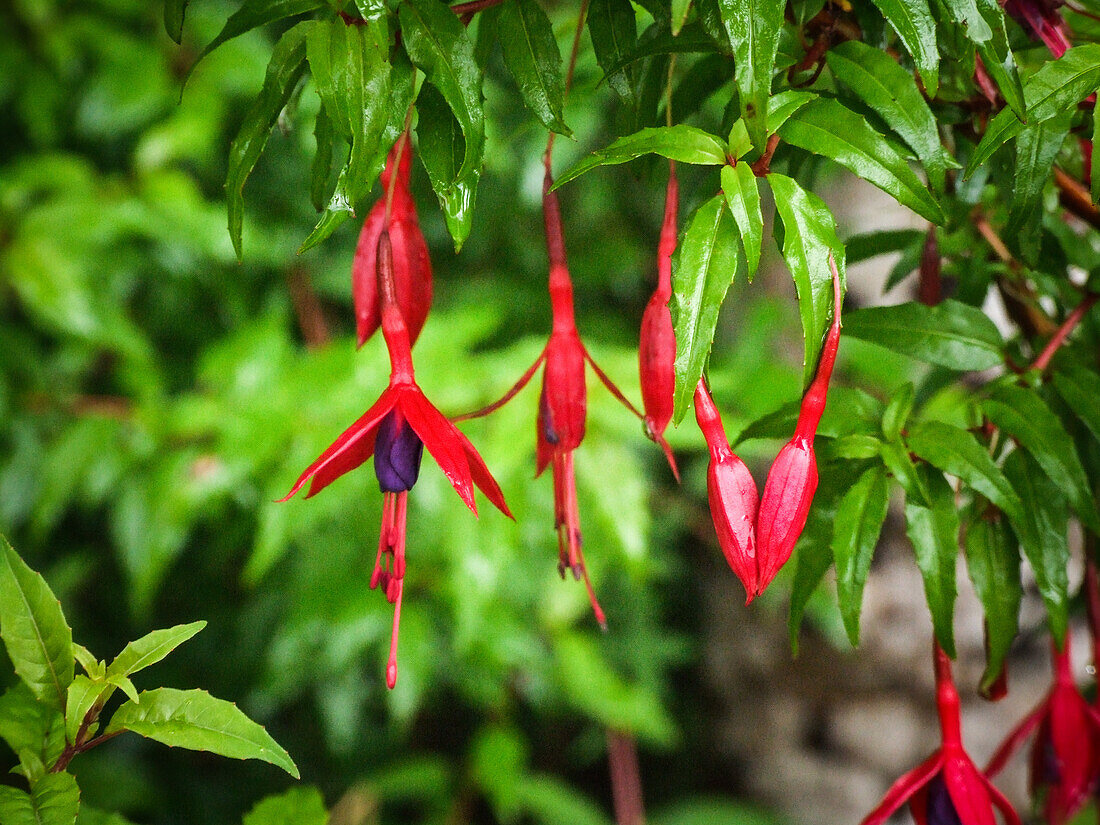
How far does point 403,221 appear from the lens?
43 cm

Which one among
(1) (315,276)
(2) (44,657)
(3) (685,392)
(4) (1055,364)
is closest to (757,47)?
(3) (685,392)

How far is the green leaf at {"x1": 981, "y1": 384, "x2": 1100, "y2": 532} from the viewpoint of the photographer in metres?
0.44

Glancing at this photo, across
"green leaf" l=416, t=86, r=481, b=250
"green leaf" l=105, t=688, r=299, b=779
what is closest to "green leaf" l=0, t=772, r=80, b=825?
"green leaf" l=105, t=688, r=299, b=779

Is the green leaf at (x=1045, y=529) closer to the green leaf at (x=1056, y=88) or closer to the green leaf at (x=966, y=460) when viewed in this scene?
the green leaf at (x=966, y=460)

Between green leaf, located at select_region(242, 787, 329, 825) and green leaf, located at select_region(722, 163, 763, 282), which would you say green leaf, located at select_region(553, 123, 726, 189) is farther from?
green leaf, located at select_region(242, 787, 329, 825)

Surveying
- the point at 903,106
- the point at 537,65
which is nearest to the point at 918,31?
the point at 903,106

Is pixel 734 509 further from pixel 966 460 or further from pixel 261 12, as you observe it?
pixel 261 12

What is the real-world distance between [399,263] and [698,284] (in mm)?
152

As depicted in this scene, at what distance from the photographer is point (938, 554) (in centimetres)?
42

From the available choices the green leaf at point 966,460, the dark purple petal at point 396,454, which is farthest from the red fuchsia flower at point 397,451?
the green leaf at point 966,460

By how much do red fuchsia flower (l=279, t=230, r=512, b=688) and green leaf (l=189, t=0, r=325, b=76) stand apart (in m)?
0.13

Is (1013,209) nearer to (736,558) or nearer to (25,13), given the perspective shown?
(736,558)

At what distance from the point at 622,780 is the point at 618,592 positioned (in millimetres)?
286

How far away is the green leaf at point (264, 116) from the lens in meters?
0.38
